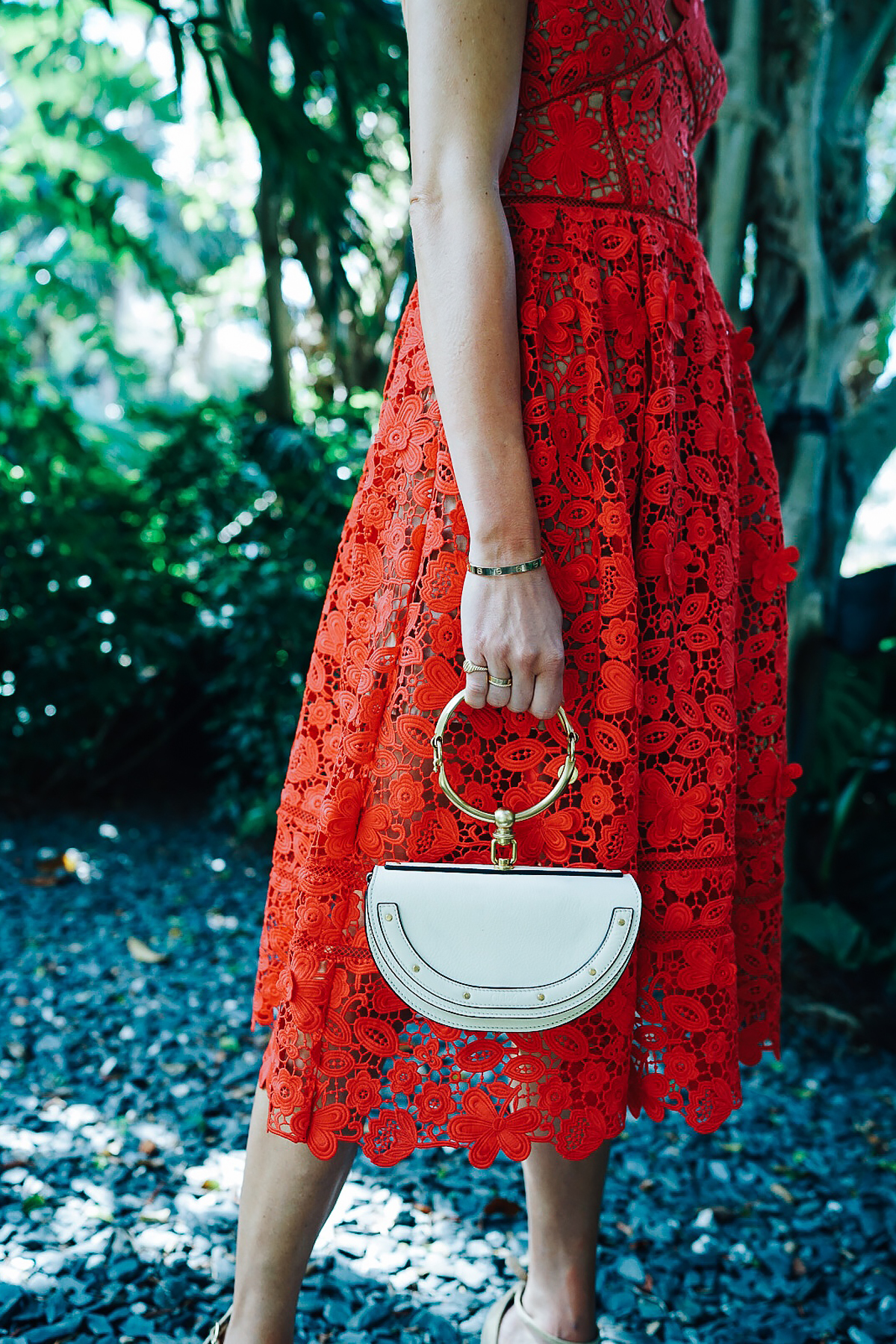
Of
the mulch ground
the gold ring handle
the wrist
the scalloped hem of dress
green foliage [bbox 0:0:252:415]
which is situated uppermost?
green foliage [bbox 0:0:252:415]

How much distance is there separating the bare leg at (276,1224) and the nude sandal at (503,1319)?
0.35 meters

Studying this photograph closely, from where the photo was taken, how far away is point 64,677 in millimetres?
3502

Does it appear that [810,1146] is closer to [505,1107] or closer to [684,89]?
[505,1107]

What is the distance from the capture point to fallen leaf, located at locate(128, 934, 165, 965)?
2516 millimetres

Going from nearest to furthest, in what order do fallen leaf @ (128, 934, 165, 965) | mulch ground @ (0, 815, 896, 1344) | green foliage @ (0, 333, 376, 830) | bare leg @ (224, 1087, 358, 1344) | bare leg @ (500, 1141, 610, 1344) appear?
1. bare leg @ (224, 1087, 358, 1344)
2. bare leg @ (500, 1141, 610, 1344)
3. mulch ground @ (0, 815, 896, 1344)
4. fallen leaf @ (128, 934, 165, 965)
5. green foliage @ (0, 333, 376, 830)

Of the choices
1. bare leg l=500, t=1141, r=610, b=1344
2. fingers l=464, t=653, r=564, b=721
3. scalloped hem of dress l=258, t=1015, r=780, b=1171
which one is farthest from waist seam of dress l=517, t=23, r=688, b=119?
bare leg l=500, t=1141, r=610, b=1344

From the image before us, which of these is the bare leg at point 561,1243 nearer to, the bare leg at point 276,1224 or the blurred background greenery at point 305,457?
the bare leg at point 276,1224

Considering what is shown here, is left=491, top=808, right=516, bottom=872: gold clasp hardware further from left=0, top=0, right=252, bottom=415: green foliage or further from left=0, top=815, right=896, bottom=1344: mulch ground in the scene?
left=0, top=0, right=252, bottom=415: green foliage

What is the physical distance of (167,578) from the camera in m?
3.61

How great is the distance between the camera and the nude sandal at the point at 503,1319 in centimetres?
115

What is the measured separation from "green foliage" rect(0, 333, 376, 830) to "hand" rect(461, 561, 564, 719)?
237cm

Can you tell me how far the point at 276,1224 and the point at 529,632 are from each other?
66 centimetres

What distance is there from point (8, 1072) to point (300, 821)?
1369 mm

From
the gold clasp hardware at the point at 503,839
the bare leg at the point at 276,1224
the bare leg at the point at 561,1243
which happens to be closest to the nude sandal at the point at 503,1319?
the bare leg at the point at 561,1243
